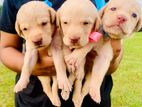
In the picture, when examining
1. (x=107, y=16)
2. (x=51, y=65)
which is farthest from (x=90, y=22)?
(x=51, y=65)

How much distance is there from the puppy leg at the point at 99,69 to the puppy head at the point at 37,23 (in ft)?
0.80

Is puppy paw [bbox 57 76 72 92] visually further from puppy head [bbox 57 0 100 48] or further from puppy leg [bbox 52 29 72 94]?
puppy head [bbox 57 0 100 48]

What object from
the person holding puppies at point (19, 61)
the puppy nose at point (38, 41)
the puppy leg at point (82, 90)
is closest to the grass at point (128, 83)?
the person holding puppies at point (19, 61)

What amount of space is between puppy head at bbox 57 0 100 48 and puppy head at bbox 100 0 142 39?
0.05 meters

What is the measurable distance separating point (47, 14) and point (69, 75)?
327 mm

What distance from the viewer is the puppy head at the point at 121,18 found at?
202 cm

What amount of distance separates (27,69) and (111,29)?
425 millimetres

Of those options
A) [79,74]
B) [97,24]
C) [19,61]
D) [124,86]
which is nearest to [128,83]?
[124,86]

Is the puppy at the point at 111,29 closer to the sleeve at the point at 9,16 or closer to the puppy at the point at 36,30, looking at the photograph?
the puppy at the point at 36,30

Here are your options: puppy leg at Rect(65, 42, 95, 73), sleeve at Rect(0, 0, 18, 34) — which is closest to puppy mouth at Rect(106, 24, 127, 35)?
puppy leg at Rect(65, 42, 95, 73)

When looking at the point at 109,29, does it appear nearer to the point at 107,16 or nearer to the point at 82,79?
the point at 107,16

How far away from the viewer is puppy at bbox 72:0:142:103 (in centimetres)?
203

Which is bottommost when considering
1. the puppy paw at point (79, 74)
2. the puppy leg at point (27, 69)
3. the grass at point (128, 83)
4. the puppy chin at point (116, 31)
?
the grass at point (128, 83)

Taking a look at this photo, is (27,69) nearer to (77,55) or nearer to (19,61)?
(77,55)
